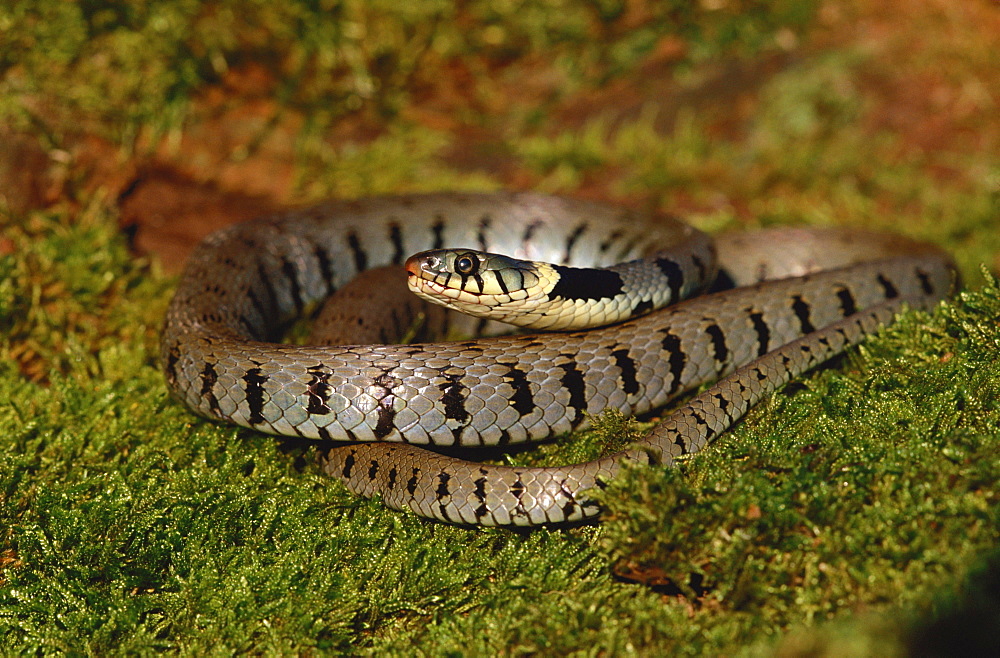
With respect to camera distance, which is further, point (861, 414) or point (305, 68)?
point (305, 68)

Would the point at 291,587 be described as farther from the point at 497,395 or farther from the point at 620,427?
the point at 620,427

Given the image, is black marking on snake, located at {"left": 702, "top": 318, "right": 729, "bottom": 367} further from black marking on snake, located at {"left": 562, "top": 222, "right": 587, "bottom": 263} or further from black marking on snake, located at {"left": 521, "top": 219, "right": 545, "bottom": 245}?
black marking on snake, located at {"left": 521, "top": 219, "right": 545, "bottom": 245}

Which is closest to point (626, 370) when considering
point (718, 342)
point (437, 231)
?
point (718, 342)

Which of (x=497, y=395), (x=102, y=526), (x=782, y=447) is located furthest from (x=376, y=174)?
(x=782, y=447)

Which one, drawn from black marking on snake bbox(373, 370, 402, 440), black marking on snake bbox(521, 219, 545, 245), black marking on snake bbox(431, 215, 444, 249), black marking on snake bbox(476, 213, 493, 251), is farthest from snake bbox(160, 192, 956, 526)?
black marking on snake bbox(521, 219, 545, 245)

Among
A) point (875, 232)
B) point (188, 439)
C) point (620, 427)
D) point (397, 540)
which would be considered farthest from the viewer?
point (875, 232)

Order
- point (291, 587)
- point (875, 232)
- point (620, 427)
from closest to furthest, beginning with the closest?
1. point (291, 587)
2. point (620, 427)
3. point (875, 232)
